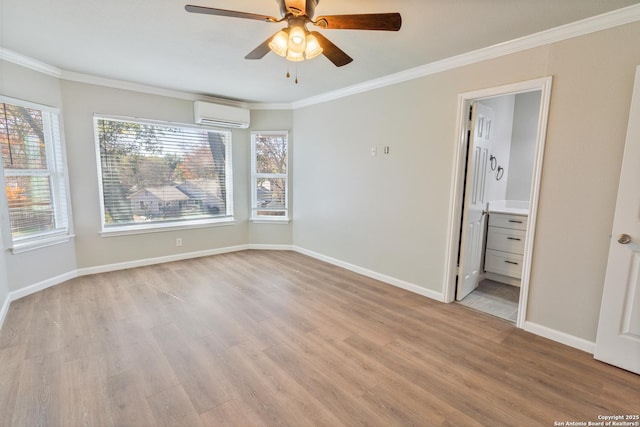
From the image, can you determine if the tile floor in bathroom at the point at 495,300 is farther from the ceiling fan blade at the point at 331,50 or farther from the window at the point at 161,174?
the window at the point at 161,174

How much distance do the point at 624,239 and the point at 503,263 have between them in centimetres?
173

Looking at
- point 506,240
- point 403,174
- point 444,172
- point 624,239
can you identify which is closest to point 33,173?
point 403,174

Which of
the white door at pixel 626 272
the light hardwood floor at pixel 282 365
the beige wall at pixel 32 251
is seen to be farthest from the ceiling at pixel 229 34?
the light hardwood floor at pixel 282 365

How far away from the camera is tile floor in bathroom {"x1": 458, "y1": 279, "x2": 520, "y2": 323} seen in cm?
295

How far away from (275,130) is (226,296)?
2898 millimetres

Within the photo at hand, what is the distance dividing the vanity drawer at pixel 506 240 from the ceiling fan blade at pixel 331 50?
2938mm

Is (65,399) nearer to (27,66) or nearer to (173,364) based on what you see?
(173,364)

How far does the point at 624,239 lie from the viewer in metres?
2.02

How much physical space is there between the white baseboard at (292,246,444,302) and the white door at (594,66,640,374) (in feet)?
4.36

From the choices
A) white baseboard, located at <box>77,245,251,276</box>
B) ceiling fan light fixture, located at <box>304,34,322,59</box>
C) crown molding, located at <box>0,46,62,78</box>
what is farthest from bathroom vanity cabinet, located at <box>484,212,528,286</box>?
crown molding, located at <box>0,46,62,78</box>

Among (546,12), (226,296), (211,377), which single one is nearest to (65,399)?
(211,377)

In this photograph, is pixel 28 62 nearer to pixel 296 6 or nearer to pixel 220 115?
pixel 220 115

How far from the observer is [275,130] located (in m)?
4.95

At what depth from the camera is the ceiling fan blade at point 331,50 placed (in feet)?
5.86
